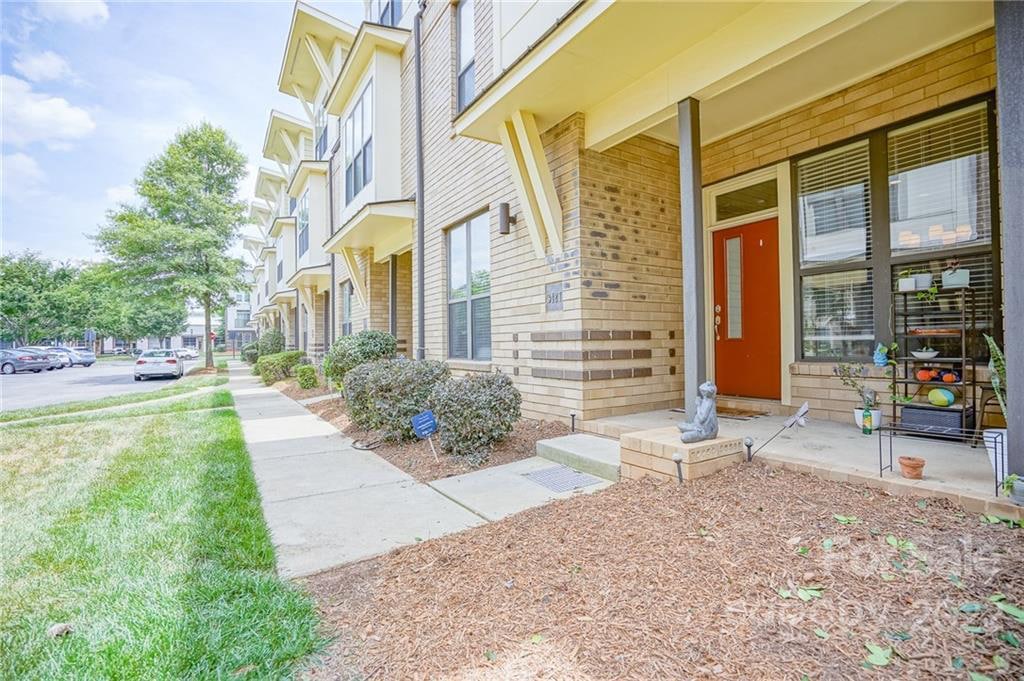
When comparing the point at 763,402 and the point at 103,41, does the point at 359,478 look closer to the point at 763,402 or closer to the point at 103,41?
the point at 763,402

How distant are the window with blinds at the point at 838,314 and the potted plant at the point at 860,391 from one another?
23 cm

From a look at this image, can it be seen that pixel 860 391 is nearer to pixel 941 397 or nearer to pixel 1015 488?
pixel 941 397

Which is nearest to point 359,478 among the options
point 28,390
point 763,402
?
point 763,402

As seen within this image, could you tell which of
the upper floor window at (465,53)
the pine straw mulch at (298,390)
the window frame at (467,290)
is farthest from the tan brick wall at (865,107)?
the pine straw mulch at (298,390)

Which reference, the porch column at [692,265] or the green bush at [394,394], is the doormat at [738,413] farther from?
the green bush at [394,394]

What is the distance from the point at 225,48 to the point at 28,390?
14497mm

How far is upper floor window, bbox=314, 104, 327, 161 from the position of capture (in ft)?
51.5

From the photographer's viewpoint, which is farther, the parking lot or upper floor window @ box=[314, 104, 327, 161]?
upper floor window @ box=[314, 104, 327, 161]

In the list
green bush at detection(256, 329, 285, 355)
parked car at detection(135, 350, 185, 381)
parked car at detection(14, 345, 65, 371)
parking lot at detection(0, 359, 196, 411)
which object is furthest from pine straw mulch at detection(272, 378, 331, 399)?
parked car at detection(14, 345, 65, 371)

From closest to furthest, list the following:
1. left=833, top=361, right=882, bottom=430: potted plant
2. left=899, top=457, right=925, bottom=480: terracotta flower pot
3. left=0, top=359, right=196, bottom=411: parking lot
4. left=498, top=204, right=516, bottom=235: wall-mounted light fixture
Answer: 1. left=899, top=457, right=925, bottom=480: terracotta flower pot
2. left=833, top=361, right=882, bottom=430: potted plant
3. left=498, top=204, right=516, bottom=235: wall-mounted light fixture
4. left=0, top=359, right=196, bottom=411: parking lot

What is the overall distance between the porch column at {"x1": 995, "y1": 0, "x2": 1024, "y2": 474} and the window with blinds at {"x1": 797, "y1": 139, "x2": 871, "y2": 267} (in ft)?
7.25

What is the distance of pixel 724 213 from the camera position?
595 centimetres

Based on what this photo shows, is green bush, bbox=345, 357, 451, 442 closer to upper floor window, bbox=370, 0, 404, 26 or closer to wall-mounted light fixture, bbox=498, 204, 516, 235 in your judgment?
wall-mounted light fixture, bbox=498, 204, 516, 235

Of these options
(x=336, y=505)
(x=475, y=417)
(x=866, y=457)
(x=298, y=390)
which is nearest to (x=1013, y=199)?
(x=866, y=457)
